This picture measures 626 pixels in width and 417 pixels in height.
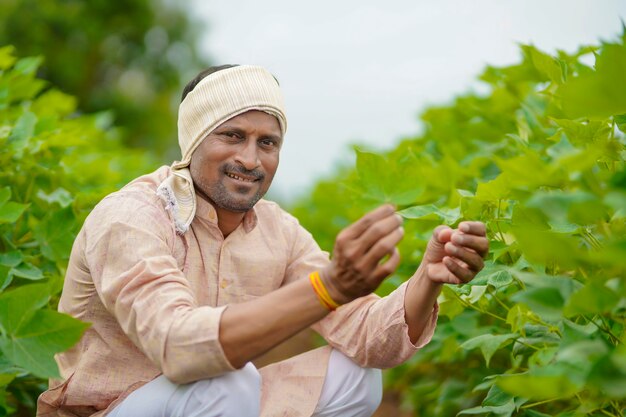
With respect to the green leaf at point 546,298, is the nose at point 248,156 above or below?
above

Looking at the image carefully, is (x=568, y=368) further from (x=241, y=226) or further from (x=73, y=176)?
(x=73, y=176)

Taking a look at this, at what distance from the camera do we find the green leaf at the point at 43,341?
5.56 feet

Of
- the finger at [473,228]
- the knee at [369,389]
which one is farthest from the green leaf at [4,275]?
the finger at [473,228]

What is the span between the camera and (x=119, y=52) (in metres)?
19.6

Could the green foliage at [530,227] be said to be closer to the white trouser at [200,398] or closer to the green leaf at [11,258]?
the white trouser at [200,398]

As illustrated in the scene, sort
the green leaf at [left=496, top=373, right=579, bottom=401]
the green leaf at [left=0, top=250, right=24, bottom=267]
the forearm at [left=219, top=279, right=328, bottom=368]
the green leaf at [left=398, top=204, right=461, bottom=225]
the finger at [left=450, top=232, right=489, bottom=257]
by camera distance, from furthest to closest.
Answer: the green leaf at [left=0, top=250, right=24, bottom=267] → the green leaf at [left=398, top=204, right=461, bottom=225] → the finger at [left=450, top=232, right=489, bottom=257] → the forearm at [left=219, top=279, right=328, bottom=368] → the green leaf at [left=496, top=373, right=579, bottom=401]

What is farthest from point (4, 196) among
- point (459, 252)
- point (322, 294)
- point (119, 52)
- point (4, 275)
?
point (119, 52)

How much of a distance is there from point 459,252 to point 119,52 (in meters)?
18.9

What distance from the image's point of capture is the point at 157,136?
1970 centimetres

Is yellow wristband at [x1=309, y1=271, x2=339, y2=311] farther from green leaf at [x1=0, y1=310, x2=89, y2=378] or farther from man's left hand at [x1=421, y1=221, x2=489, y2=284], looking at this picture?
green leaf at [x1=0, y1=310, x2=89, y2=378]

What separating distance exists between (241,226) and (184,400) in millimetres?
675

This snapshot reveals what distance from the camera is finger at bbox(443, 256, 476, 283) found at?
1960 mm

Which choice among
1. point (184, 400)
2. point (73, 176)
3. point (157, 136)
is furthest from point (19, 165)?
point (157, 136)

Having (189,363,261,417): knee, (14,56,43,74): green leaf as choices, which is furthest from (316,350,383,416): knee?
(14,56,43,74): green leaf
